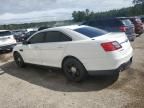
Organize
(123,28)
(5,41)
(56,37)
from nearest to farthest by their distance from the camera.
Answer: (56,37)
(123,28)
(5,41)

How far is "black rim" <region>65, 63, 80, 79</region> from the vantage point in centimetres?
588

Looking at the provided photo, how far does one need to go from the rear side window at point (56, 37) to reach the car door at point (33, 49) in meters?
0.33

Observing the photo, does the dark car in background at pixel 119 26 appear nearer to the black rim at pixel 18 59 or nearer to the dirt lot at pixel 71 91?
the dirt lot at pixel 71 91

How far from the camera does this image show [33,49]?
24.4ft

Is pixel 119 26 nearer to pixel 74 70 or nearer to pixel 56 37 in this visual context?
pixel 56 37

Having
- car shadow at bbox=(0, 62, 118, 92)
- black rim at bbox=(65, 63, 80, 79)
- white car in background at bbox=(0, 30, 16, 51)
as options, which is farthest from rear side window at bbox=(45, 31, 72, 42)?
white car in background at bbox=(0, 30, 16, 51)

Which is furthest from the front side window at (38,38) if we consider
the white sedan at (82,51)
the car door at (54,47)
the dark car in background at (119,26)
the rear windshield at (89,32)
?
the dark car in background at (119,26)

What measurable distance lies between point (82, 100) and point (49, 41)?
8.39 ft

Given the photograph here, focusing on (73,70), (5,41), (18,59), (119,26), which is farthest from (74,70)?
(5,41)

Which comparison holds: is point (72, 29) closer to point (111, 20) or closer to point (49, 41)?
point (49, 41)

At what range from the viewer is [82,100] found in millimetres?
4895

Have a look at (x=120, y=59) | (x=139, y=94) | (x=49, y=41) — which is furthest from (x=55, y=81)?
(x=139, y=94)

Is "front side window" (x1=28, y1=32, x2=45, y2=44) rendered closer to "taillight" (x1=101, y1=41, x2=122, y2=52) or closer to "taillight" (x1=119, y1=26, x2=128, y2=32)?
"taillight" (x1=101, y1=41, x2=122, y2=52)

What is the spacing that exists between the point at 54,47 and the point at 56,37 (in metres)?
0.34
